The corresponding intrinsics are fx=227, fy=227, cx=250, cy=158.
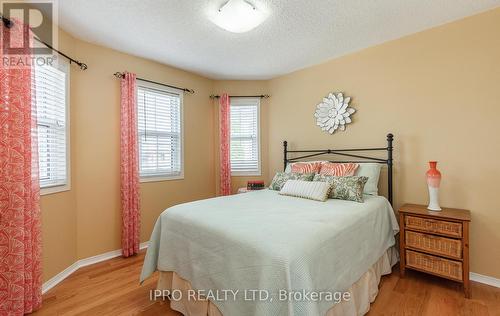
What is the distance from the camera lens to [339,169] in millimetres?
2648

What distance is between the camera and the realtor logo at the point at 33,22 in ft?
5.51

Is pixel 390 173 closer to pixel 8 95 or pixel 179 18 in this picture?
pixel 179 18

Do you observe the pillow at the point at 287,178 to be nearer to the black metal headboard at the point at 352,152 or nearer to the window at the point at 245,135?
the black metal headboard at the point at 352,152

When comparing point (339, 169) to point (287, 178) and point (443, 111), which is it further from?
point (443, 111)

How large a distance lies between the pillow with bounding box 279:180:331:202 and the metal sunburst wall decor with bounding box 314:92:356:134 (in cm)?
107

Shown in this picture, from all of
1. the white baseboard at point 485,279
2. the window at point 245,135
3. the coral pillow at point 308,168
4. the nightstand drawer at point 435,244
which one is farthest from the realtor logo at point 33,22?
the white baseboard at point 485,279

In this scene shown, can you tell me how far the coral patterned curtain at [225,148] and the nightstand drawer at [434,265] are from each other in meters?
2.55

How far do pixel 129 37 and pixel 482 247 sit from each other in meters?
4.13

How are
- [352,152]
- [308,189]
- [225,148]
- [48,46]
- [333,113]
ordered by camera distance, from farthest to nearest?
1. [225,148]
2. [333,113]
3. [352,152]
4. [308,189]
5. [48,46]

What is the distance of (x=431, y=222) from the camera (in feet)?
6.77

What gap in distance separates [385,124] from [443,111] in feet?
1.74

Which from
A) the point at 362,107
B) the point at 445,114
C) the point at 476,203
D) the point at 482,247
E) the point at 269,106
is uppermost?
the point at 269,106

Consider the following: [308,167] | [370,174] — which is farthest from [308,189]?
[370,174]

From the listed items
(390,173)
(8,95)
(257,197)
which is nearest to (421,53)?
(390,173)
